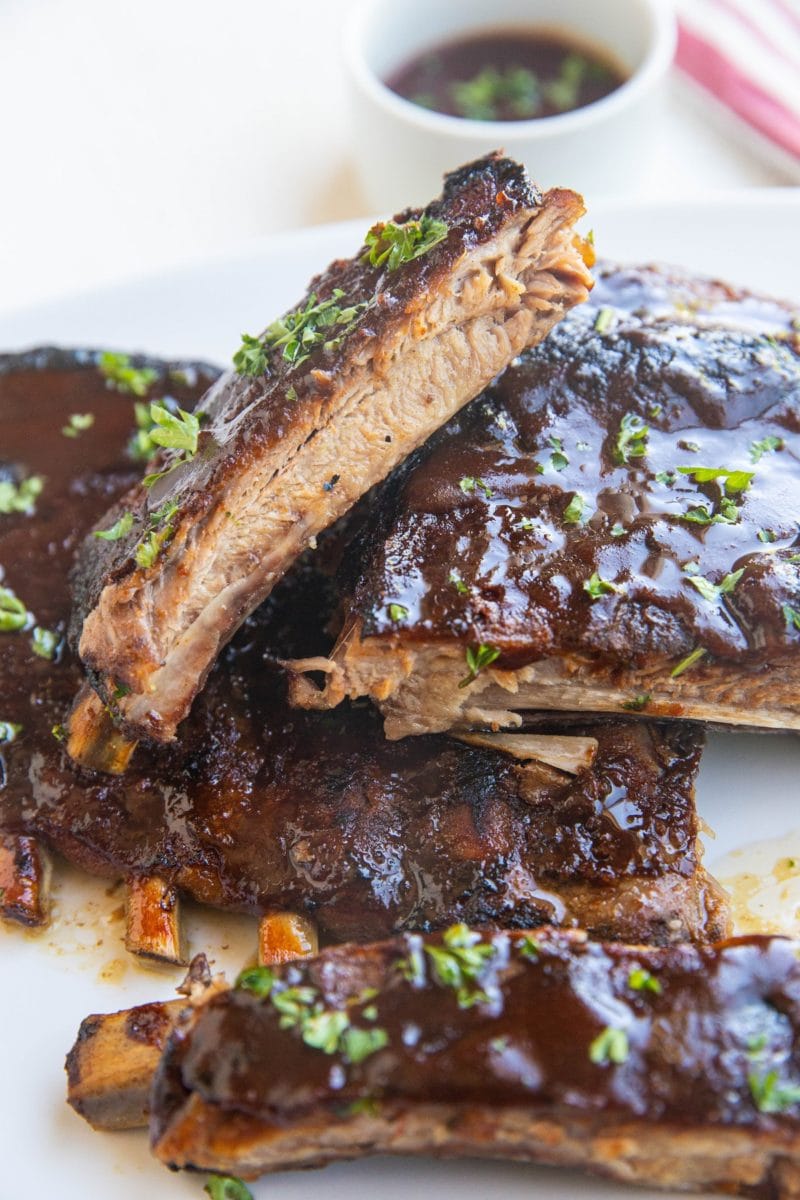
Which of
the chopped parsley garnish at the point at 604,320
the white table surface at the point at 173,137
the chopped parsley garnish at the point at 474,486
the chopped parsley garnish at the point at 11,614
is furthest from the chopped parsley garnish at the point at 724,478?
the white table surface at the point at 173,137

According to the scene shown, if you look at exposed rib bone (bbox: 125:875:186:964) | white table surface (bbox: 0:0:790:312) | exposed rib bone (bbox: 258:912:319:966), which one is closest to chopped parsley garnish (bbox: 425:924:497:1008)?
exposed rib bone (bbox: 258:912:319:966)

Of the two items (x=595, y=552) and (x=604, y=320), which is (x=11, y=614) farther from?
(x=604, y=320)

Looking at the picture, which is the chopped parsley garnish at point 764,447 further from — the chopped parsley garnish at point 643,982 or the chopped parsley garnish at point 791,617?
the chopped parsley garnish at point 643,982

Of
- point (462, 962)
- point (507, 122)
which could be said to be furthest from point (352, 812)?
point (507, 122)

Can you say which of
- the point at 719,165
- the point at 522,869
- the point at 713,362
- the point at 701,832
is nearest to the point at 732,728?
the point at 701,832

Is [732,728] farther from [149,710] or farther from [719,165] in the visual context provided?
A: [719,165]

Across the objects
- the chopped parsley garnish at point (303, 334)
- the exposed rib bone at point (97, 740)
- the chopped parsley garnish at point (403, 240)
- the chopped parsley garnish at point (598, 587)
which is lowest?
the exposed rib bone at point (97, 740)
